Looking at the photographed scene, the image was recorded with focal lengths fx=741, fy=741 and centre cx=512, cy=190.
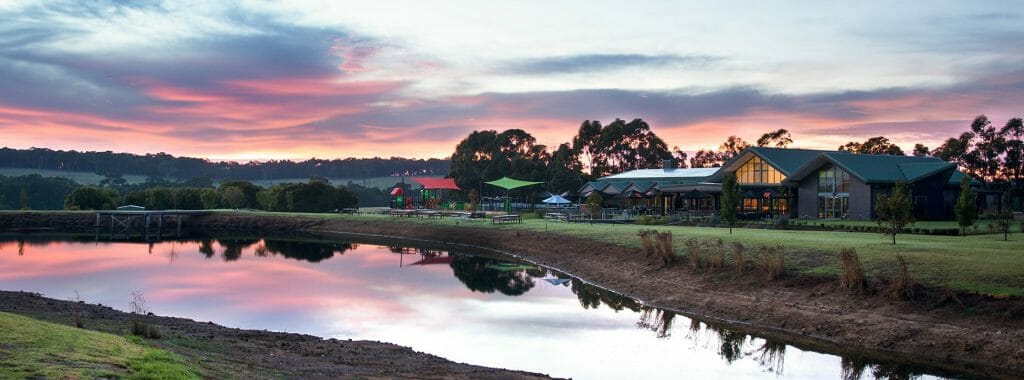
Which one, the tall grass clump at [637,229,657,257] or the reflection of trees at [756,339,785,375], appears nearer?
the reflection of trees at [756,339,785,375]

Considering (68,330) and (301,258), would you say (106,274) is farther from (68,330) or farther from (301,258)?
(68,330)

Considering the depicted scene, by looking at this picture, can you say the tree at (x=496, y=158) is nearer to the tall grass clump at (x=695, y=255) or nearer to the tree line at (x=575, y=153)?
the tree line at (x=575, y=153)

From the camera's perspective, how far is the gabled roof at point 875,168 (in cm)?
5041

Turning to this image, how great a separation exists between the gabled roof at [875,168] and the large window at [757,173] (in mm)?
3581

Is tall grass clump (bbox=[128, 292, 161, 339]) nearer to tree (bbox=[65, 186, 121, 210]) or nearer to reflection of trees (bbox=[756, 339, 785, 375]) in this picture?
reflection of trees (bbox=[756, 339, 785, 375])

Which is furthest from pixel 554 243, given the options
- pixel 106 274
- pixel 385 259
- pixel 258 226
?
pixel 258 226

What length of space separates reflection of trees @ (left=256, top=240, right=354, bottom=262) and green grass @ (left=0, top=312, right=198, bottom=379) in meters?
31.4

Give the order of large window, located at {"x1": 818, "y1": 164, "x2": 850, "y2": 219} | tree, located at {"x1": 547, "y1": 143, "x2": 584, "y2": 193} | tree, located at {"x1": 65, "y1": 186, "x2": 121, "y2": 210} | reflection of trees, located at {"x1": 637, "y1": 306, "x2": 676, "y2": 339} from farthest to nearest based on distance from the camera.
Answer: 1. tree, located at {"x1": 547, "y1": 143, "x2": 584, "y2": 193}
2. tree, located at {"x1": 65, "y1": 186, "x2": 121, "y2": 210}
3. large window, located at {"x1": 818, "y1": 164, "x2": 850, "y2": 219}
4. reflection of trees, located at {"x1": 637, "y1": 306, "x2": 676, "y2": 339}

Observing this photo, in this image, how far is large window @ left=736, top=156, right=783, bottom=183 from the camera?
195ft

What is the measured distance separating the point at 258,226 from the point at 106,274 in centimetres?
3630

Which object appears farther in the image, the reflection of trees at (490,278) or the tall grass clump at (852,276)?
the reflection of trees at (490,278)

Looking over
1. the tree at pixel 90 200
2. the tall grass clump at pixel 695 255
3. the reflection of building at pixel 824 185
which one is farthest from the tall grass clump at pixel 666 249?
the tree at pixel 90 200

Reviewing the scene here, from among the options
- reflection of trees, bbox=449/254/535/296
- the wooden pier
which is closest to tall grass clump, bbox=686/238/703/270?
reflection of trees, bbox=449/254/535/296

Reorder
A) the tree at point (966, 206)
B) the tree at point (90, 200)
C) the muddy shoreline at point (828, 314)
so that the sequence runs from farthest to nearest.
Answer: the tree at point (90, 200)
the tree at point (966, 206)
the muddy shoreline at point (828, 314)
